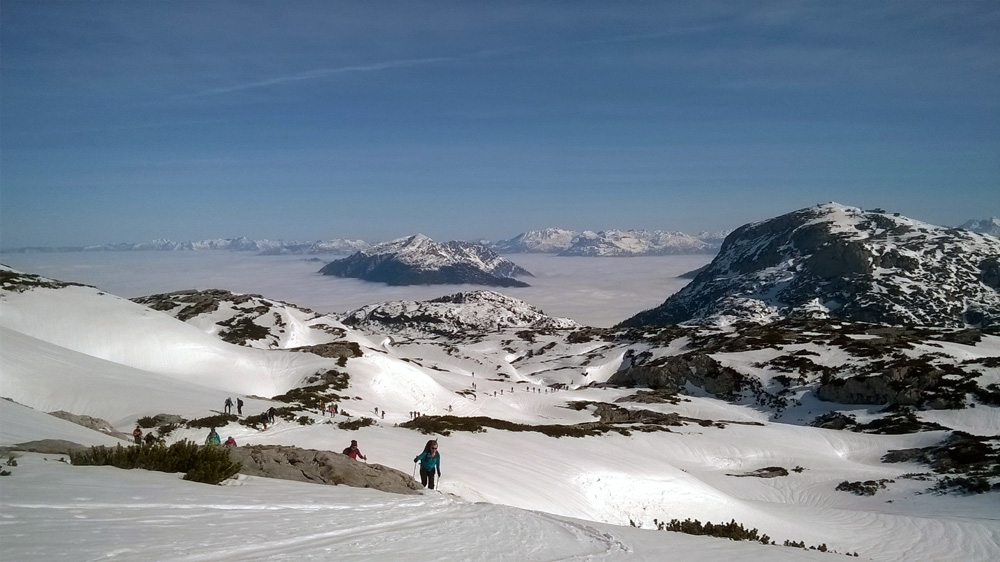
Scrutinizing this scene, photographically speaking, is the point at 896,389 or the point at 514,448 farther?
the point at 896,389

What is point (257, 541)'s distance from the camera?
20.7 ft

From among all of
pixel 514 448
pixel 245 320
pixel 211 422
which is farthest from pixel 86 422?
pixel 245 320

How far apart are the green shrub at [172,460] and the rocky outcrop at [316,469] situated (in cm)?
128

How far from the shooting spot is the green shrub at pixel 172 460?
8.88 m

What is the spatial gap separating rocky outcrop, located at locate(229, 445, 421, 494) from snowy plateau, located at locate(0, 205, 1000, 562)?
322mm

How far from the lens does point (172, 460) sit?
30.4 feet

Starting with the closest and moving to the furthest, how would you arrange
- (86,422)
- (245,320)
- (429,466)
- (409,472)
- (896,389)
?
(429,466), (409,472), (86,422), (896,389), (245,320)

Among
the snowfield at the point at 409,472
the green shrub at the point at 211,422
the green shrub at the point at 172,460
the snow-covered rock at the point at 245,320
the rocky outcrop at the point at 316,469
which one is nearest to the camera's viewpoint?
the snowfield at the point at 409,472

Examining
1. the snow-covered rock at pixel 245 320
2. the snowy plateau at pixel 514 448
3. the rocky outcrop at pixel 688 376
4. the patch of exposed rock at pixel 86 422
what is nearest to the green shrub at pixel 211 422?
the snowy plateau at pixel 514 448

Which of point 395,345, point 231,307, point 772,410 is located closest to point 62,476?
point 772,410

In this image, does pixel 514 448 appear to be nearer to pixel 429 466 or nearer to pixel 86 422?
pixel 429 466

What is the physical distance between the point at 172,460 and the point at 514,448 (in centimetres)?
1677

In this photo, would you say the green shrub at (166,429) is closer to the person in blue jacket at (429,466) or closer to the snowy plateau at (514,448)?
the snowy plateau at (514,448)

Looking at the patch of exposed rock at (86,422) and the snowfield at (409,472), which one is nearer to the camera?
the snowfield at (409,472)
